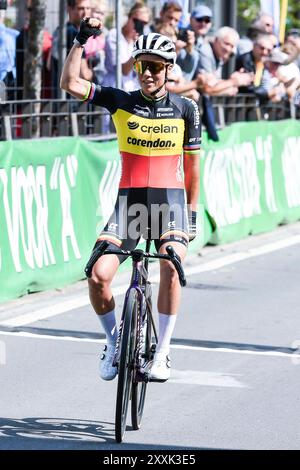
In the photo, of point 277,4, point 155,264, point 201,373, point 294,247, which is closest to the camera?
point 201,373

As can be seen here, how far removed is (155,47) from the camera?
754cm

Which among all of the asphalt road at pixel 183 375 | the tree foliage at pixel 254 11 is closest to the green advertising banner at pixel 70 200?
the asphalt road at pixel 183 375

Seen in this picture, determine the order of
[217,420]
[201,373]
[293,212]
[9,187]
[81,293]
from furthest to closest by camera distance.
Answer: [293,212]
[81,293]
[9,187]
[201,373]
[217,420]

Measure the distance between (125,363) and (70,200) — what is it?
5.91m

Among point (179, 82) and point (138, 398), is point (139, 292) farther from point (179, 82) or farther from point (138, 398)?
point (179, 82)

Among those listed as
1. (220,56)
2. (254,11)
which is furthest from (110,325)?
(254,11)

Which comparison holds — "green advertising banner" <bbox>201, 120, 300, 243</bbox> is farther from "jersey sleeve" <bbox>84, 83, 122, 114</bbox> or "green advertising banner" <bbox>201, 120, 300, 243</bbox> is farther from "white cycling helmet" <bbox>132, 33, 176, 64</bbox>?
"white cycling helmet" <bbox>132, 33, 176, 64</bbox>

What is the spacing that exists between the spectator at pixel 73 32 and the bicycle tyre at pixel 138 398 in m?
7.68

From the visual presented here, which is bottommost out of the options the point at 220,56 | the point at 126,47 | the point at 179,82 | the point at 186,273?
the point at 186,273

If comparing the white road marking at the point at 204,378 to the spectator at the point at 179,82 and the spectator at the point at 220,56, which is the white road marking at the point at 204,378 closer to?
the spectator at the point at 179,82

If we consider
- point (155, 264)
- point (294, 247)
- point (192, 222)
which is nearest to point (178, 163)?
point (192, 222)

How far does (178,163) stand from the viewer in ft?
25.7

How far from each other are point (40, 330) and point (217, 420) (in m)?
3.16

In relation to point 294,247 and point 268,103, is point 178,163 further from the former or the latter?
point 268,103
